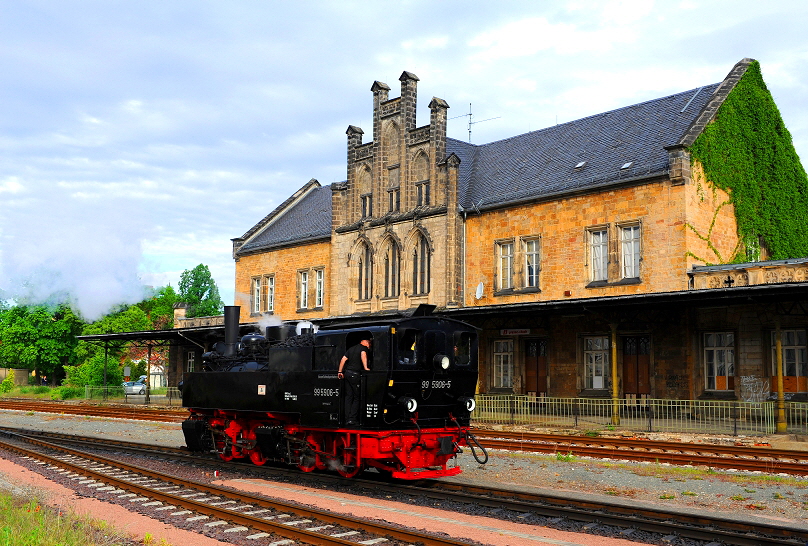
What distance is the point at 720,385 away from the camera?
2236 cm

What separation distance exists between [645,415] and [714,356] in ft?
9.15

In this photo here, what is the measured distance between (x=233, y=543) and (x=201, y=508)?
1856 mm

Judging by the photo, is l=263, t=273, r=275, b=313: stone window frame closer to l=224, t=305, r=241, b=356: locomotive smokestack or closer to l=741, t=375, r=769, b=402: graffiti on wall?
l=224, t=305, r=241, b=356: locomotive smokestack

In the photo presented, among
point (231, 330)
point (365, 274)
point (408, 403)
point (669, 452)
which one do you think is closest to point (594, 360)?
point (669, 452)

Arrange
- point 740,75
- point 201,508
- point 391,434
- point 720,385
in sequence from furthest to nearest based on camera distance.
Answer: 1. point 740,75
2. point 720,385
3. point 391,434
4. point 201,508

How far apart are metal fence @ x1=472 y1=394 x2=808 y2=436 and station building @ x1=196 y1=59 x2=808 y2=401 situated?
92 centimetres

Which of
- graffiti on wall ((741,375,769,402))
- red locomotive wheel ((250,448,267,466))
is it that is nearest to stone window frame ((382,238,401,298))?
graffiti on wall ((741,375,769,402))

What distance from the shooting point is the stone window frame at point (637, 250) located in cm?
2425

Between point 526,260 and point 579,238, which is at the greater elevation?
point 579,238

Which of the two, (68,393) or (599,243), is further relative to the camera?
(68,393)

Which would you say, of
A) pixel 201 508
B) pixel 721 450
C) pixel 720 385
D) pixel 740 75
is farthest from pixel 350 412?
pixel 740 75

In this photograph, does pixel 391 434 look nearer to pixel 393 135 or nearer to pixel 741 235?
pixel 741 235

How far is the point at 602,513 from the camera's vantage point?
29.7ft

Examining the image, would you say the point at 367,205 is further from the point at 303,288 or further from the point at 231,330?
the point at 231,330
